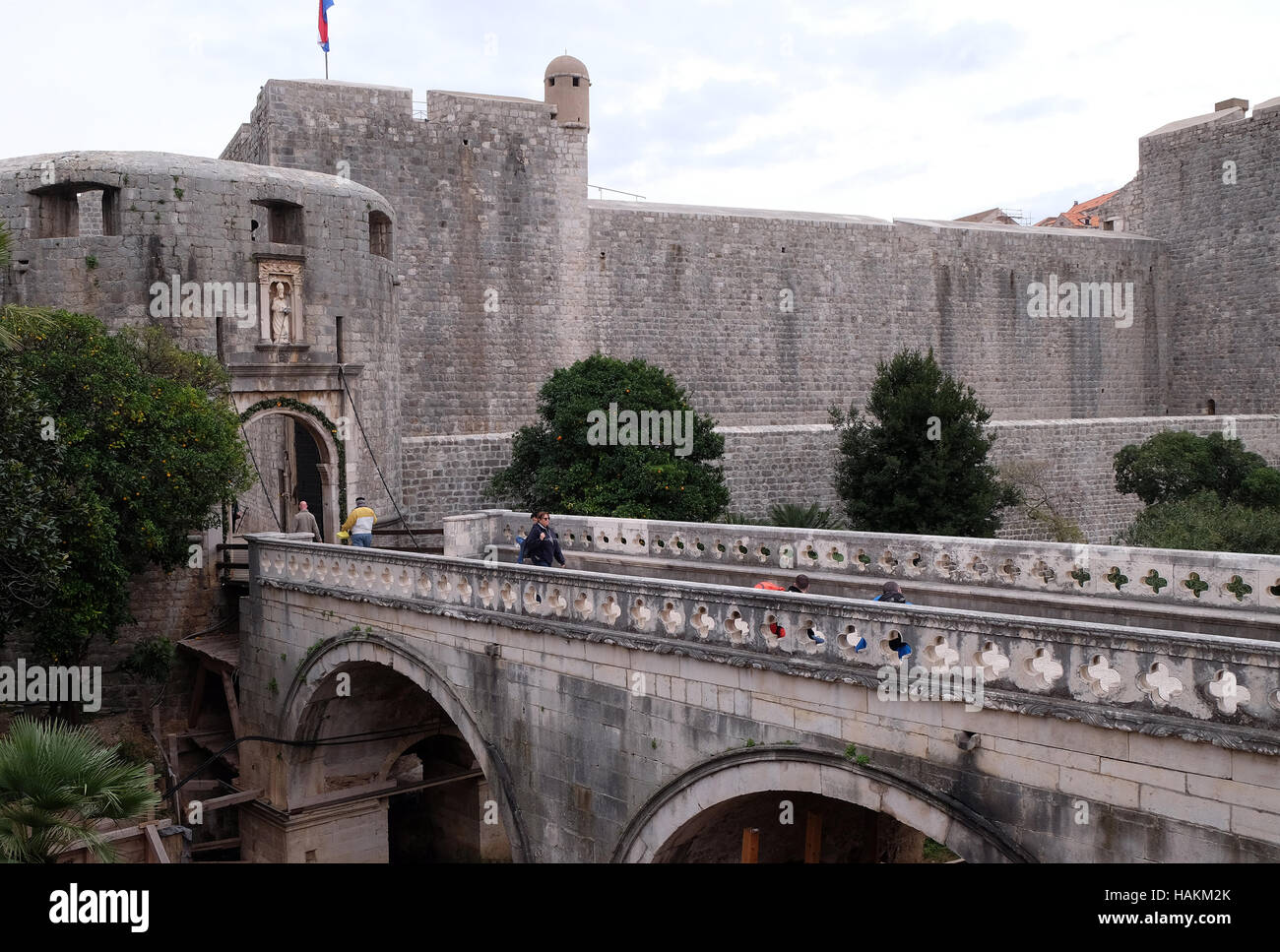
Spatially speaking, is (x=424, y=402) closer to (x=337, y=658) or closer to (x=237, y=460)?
(x=237, y=460)

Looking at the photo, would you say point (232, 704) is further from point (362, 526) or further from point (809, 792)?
point (809, 792)

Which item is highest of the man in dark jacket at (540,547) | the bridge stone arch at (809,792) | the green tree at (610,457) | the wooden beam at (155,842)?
the green tree at (610,457)

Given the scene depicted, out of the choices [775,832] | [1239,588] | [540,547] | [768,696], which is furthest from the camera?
[540,547]

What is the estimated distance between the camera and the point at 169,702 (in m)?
16.8

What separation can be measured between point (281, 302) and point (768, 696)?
1132 cm

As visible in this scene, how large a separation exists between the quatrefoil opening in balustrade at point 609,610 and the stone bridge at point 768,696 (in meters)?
0.02

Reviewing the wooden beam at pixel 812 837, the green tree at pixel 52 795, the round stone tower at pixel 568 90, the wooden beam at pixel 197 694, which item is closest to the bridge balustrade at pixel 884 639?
the wooden beam at pixel 812 837

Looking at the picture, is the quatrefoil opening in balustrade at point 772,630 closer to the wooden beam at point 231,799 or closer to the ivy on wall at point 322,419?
the wooden beam at point 231,799

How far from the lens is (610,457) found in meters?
20.8

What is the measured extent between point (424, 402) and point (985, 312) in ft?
56.0

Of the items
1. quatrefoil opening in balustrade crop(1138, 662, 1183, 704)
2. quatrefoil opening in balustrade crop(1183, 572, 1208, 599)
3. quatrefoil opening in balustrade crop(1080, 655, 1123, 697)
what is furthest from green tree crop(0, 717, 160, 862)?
quatrefoil opening in balustrade crop(1183, 572, 1208, 599)

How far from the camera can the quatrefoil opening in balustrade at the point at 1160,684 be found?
21.3 feet

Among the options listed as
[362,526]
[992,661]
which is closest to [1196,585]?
[992,661]

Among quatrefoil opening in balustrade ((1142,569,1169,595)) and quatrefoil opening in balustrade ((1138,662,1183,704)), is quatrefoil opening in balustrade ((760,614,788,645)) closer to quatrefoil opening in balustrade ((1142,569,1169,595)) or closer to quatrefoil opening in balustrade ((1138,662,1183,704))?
quatrefoil opening in balustrade ((1138,662,1183,704))
